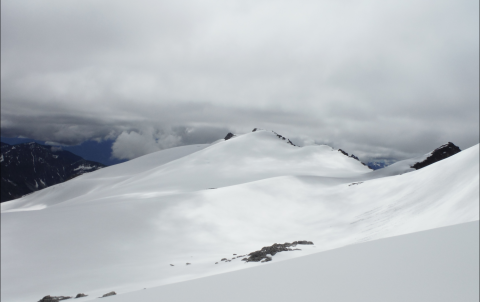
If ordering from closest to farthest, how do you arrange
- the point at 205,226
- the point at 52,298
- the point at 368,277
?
the point at 368,277, the point at 52,298, the point at 205,226

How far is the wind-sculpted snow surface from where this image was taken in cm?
1543

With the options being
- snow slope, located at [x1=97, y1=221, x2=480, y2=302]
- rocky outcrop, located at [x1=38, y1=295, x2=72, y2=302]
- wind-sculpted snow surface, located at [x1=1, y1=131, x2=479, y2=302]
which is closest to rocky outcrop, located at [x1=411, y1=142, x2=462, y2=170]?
wind-sculpted snow surface, located at [x1=1, y1=131, x2=479, y2=302]

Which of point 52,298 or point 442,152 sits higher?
point 52,298

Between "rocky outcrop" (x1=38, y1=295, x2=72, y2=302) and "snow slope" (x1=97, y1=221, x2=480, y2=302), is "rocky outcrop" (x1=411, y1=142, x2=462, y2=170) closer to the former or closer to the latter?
"snow slope" (x1=97, y1=221, x2=480, y2=302)

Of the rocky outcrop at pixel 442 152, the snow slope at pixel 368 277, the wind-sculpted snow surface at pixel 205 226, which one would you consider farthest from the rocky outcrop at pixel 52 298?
the rocky outcrop at pixel 442 152

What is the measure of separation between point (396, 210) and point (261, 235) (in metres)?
11.4

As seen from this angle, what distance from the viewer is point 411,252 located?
16.0ft

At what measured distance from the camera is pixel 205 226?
2764cm

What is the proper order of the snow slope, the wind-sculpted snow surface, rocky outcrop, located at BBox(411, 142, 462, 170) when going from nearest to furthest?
the snow slope, the wind-sculpted snow surface, rocky outcrop, located at BBox(411, 142, 462, 170)

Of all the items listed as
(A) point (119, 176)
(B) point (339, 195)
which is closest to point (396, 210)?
(B) point (339, 195)

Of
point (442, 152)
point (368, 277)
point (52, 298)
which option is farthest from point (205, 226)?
point (442, 152)

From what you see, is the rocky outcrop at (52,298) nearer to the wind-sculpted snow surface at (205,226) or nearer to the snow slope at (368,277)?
the wind-sculpted snow surface at (205,226)

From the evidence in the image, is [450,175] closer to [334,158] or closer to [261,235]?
[261,235]

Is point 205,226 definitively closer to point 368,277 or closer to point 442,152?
point 368,277
